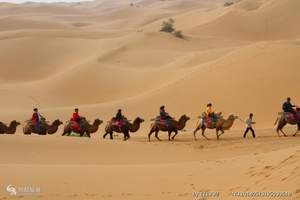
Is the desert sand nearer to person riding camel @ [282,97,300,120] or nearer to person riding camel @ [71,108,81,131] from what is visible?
person riding camel @ [282,97,300,120]

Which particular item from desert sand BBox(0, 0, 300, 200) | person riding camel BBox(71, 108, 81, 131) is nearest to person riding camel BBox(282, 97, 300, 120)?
desert sand BBox(0, 0, 300, 200)

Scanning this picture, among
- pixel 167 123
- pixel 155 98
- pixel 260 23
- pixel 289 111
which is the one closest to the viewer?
pixel 289 111

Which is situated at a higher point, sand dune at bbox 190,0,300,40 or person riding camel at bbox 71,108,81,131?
sand dune at bbox 190,0,300,40

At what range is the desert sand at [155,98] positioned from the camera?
1189 cm

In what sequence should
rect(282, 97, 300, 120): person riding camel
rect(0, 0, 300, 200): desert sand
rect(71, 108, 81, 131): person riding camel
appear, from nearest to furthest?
1. rect(0, 0, 300, 200): desert sand
2. rect(282, 97, 300, 120): person riding camel
3. rect(71, 108, 81, 131): person riding camel

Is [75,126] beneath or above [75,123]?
beneath

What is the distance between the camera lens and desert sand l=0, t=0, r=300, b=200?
1189 cm

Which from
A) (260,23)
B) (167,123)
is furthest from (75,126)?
(260,23)

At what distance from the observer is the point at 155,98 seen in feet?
109

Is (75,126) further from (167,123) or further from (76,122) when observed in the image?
(167,123)

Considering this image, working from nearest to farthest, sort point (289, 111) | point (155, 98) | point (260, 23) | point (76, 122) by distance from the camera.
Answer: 1. point (289, 111)
2. point (76, 122)
3. point (155, 98)
4. point (260, 23)

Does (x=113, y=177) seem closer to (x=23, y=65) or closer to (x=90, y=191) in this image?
(x=90, y=191)

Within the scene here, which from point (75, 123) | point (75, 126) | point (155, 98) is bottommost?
point (75, 126)

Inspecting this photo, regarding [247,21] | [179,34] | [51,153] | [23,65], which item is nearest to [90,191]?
[51,153]
